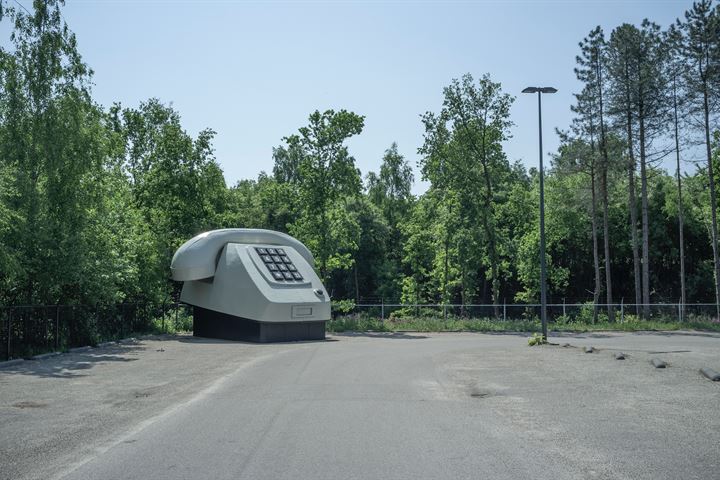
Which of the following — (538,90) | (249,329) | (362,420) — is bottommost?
(362,420)

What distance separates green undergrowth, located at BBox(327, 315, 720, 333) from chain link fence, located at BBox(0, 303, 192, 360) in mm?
9985

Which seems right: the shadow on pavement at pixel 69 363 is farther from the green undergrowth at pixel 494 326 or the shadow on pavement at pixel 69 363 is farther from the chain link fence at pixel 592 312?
the chain link fence at pixel 592 312

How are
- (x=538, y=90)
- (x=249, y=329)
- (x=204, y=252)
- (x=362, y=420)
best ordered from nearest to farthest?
1. (x=362, y=420)
2. (x=538, y=90)
3. (x=249, y=329)
4. (x=204, y=252)

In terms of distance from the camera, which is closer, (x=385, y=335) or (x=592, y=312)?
(x=385, y=335)

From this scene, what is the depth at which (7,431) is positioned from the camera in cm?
876

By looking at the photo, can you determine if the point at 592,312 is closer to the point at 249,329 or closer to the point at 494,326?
the point at 494,326

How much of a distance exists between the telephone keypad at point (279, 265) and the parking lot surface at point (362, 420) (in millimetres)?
11176

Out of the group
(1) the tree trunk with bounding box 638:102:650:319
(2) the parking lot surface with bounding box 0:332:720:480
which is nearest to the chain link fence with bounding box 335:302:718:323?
(1) the tree trunk with bounding box 638:102:650:319

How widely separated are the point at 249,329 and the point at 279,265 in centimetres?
315

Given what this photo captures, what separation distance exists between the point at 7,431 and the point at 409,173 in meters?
72.7

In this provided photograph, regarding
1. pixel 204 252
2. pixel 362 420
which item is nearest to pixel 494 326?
pixel 204 252

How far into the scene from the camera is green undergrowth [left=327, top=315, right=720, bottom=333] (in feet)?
119

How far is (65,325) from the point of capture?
22859 millimetres

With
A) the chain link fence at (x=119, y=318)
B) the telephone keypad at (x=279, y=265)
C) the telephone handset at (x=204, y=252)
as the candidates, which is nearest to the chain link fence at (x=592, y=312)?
the chain link fence at (x=119, y=318)
